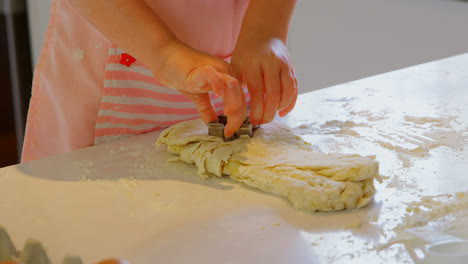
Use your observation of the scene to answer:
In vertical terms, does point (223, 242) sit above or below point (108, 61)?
below

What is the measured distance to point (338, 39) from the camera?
2.53 m

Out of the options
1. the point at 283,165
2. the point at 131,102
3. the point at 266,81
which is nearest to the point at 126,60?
the point at 131,102

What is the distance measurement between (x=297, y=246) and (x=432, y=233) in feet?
0.55

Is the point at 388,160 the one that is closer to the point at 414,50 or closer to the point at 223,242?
the point at 223,242

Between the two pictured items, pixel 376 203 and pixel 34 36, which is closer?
pixel 376 203

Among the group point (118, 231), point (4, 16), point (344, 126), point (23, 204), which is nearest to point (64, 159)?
point (23, 204)

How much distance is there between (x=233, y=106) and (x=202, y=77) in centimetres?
7

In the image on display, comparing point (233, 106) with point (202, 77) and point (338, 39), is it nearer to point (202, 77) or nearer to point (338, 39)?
point (202, 77)

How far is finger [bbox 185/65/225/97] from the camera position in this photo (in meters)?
0.77

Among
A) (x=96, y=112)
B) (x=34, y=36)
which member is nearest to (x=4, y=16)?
(x=34, y=36)

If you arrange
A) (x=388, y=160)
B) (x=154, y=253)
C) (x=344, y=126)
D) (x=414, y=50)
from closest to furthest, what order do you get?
(x=154, y=253) < (x=388, y=160) < (x=344, y=126) < (x=414, y=50)

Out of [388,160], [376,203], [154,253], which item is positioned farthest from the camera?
[388,160]

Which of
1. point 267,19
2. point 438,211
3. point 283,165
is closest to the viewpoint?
point 438,211

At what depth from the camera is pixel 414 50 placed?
2.28 metres
